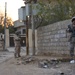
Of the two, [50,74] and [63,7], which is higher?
[63,7]

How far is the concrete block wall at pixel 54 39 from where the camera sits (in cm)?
1197

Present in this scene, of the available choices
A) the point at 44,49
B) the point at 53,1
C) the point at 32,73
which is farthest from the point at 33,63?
the point at 53,1

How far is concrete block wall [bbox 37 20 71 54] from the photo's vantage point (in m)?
12.0

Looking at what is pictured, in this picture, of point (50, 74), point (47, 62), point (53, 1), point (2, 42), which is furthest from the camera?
point (2, 42)

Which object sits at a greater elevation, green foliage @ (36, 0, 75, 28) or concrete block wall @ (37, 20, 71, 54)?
green foliage @ (36, 0, 75, 28)

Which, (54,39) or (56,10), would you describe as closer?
(54,39)

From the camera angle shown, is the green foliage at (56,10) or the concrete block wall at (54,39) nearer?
the concrete block wall at (54,39)

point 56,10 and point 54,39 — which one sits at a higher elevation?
point 56,10

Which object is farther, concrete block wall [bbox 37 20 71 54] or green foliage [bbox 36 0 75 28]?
green foliage [bbox 36 0 75 28]

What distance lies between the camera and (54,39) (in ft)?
42.5

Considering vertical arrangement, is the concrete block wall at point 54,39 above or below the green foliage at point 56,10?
below

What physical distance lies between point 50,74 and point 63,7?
8009 mm

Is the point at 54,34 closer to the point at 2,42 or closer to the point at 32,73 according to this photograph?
the point at 32,73

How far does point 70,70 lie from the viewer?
8016 mm
